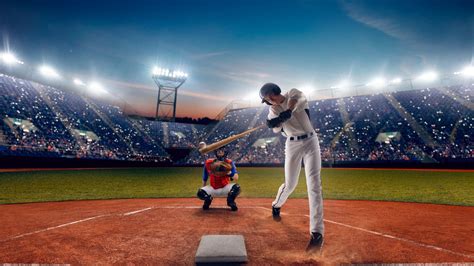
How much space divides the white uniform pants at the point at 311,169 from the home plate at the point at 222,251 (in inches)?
39.0

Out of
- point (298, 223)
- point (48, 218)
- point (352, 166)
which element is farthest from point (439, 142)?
point (48, 218)

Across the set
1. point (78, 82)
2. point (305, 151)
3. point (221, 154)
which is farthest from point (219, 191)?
point (78, 82)

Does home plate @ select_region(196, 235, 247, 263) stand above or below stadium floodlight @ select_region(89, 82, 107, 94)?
below

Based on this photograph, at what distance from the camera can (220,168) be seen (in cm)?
552

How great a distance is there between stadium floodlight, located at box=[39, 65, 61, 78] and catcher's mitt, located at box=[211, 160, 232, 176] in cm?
3265

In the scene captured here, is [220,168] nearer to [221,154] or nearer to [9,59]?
[221,154]

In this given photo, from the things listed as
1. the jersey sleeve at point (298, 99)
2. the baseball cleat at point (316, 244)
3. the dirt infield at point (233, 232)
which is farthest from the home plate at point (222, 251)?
the jersey sleeve at point (298, 99)

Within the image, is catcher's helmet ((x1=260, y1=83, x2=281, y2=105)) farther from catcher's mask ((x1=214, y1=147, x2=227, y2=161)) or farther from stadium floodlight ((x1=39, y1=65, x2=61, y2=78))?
stadium floodlight ((x1=39, y1=65, x2=61, y2=78))

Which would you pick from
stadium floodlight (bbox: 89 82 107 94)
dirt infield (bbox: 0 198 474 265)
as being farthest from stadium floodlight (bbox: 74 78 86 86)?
dirt infield (bbox: 0 198 474 265)

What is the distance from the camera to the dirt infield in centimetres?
298

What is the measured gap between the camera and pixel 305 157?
12.0 ft

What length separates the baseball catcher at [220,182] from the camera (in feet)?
18.3

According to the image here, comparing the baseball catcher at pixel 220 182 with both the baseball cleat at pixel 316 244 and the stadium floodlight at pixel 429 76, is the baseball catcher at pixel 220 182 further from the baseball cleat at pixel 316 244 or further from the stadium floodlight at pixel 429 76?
the stadium floodlight at pixel 429 76

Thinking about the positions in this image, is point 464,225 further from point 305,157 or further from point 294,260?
point 294,260
